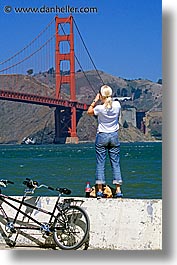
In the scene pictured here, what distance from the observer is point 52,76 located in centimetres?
2378

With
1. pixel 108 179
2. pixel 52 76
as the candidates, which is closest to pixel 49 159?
pixel 52 76

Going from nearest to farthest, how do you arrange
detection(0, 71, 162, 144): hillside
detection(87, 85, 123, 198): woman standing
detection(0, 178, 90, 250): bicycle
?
detection(0, 178, 90, 250): bicycle
detection(87, 85, 123, 198): woman standing
detection(0, 71, 162, 144): hillside

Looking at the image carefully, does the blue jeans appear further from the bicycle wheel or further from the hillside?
the hillside

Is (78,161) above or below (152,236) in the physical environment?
above

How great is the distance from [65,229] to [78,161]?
19879 millimetres

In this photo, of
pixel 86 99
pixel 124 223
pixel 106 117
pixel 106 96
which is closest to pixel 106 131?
pixel 106 117

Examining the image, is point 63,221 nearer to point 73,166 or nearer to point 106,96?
point 106,96

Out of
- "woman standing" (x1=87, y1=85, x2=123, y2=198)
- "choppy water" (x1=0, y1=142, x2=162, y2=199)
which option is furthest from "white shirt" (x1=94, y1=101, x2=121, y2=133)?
"choppy water" (x1=0, y1=142, x2=162, y2=199)

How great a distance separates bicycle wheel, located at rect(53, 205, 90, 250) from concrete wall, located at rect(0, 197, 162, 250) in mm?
108

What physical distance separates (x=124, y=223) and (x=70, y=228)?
401 mm

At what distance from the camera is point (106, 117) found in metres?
5.00

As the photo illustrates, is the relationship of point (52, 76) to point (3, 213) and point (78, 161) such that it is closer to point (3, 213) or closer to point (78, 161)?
point (78, 161)

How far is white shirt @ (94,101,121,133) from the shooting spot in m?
4.99

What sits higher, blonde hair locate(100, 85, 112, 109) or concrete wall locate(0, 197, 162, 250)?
blonde hair locate(100, 85, 112, 109)
